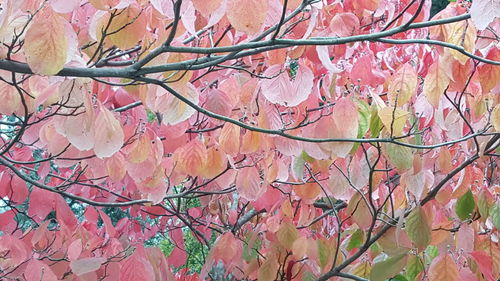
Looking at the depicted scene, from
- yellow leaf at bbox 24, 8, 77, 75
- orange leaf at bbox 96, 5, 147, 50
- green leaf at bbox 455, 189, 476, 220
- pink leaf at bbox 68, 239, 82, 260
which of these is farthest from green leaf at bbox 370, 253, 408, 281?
yellow leaf at bbox 24, 8, 77, 75

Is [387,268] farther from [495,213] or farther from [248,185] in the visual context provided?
[248,185]

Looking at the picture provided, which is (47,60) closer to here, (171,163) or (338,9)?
(171,163)

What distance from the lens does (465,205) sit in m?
2.07

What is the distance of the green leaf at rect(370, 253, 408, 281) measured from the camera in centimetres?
191

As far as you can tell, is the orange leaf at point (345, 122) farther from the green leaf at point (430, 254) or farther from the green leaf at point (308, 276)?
the green leaf at point (430, 254)

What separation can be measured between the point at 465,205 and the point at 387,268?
38 cm

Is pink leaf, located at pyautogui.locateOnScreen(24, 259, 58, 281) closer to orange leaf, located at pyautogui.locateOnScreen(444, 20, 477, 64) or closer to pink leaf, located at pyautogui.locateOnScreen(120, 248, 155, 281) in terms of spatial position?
pink leaf, located at pyautogui.locateOnScreen(120, 248, 155, 281)

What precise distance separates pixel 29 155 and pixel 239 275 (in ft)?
3.88

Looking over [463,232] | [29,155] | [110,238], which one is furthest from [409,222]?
[29,155]

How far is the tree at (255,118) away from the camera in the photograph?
3.82ft

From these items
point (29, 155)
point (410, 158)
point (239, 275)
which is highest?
point (410, 158)

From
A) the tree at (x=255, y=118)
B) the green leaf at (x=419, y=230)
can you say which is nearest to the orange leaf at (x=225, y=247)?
the tree at (x=255, y=118)

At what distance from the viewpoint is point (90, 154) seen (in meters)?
1.93

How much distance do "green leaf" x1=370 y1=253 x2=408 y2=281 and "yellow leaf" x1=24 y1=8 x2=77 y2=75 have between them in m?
1.27
